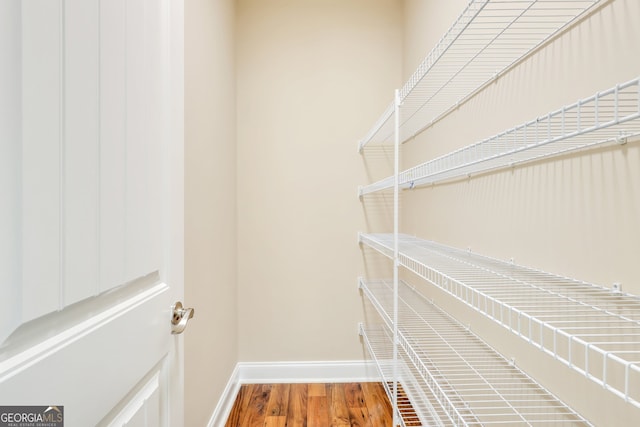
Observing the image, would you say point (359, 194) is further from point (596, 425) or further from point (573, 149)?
point (596, 425)

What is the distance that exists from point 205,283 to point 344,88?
145 centimetres

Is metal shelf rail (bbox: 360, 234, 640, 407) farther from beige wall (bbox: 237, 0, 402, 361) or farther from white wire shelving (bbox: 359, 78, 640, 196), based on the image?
beige wall (bbox: 237, 0, 402, 361)

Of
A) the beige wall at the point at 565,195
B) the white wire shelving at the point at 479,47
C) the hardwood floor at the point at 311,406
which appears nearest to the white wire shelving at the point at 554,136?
the beige wall at the point at 565,195

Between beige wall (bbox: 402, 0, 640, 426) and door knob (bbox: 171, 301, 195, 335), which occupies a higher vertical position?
beige wall (bbox: 402, 0, 640, 426)

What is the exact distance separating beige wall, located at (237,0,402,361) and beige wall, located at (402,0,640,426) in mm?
925

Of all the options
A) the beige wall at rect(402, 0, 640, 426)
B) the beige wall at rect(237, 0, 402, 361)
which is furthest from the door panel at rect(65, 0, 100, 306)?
the beige wall at rect(237, 0, 402, 361)

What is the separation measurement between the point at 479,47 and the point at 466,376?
1.23 m

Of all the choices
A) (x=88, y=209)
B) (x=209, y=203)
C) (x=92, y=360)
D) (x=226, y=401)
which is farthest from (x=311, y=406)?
(x=88, y=209)

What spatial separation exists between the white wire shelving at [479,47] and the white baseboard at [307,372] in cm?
144

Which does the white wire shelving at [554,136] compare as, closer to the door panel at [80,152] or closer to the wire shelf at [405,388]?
the door panel at [80,152]

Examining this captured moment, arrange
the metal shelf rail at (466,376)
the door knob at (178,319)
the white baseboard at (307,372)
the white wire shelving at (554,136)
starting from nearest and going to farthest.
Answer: the white wire shelving at (554,136)
the door knob at (178,319)
the metal shelf rail at (466,376)
the white baseboard at (307,372)

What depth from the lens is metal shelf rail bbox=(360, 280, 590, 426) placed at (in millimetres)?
965

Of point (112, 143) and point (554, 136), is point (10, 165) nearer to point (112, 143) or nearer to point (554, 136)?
point (112, 143)

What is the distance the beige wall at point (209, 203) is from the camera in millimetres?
1432
